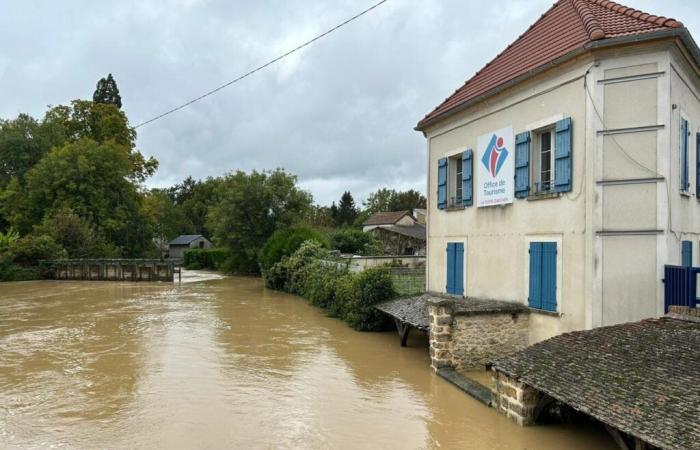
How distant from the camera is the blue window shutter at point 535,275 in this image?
32.4ft

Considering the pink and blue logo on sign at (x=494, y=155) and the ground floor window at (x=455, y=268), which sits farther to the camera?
the ground floor window at (x=455, y=268)

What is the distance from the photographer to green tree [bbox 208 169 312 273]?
37.2 m

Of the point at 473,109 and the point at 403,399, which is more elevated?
the point at 473,109

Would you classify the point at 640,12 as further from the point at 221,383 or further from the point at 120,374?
the point at 120,374

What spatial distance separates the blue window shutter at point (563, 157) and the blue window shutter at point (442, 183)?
4.01 metres

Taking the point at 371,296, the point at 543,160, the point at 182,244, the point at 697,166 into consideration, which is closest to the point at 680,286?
the point at 697,166

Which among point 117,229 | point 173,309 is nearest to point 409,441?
point 173,309

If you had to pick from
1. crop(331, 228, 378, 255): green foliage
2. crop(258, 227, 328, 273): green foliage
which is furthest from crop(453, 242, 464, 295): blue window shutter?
crop(331, 228, 378, 255): green foliage

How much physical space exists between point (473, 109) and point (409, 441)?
7998mm

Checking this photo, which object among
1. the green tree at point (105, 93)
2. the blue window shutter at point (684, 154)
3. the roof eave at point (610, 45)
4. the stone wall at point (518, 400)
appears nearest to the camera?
the stone wall at point (518, 400)

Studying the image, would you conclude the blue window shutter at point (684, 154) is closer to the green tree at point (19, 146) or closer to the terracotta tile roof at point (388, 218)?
the terracotta tile roof at point (388, 218)

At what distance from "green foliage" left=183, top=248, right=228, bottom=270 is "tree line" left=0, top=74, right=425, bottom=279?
19.6 ft

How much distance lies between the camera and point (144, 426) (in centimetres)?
762

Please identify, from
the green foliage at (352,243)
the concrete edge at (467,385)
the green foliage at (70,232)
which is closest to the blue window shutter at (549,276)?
the concrete edge at (467,385)
